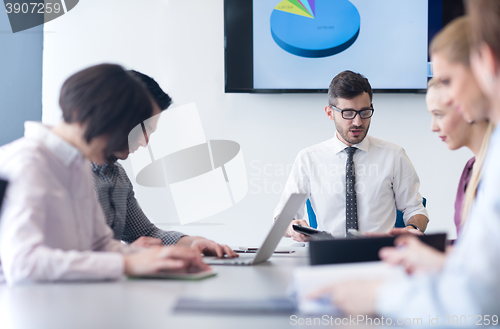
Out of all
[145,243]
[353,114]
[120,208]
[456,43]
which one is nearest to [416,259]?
[456,43]

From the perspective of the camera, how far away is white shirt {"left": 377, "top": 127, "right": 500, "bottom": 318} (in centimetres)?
61

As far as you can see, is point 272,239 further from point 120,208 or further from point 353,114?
point 353,114

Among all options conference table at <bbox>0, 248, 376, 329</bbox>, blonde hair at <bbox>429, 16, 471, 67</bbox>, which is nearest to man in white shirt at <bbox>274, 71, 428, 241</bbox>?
conference table at <bbox>0, 248, 376, 329</bbox>

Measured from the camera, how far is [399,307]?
677 mm

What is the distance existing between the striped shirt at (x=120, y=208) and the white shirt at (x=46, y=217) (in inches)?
23.3

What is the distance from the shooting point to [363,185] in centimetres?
263

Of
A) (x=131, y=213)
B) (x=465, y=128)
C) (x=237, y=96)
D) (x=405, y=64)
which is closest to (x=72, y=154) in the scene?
(x=131, y=213)

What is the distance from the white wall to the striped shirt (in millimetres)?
1029

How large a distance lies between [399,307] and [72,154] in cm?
96

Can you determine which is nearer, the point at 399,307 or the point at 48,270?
the point at 399,307

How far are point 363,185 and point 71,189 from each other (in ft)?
6.09

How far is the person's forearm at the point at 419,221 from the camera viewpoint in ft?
7.80

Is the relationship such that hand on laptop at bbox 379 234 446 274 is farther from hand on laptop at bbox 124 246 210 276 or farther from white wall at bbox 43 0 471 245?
white wall at bbox 43 0 471 245

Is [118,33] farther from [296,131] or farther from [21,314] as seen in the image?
[21,314]
